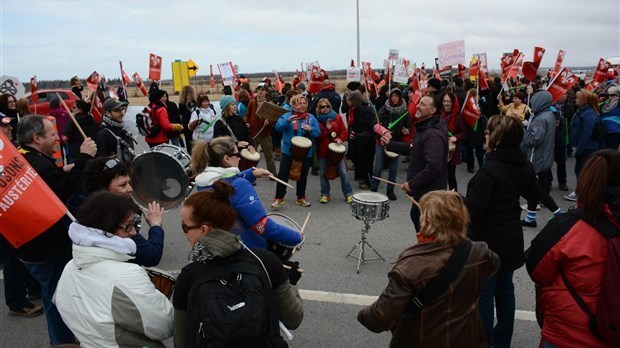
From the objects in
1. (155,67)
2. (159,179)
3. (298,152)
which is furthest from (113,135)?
(155,67)

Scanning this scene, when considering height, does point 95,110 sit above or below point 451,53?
below

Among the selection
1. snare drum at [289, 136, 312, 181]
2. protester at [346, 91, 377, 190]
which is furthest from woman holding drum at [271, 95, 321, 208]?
protester at [346, 91, 377, 190]

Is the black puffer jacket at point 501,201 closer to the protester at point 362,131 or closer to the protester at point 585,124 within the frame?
the protester at point 585,124

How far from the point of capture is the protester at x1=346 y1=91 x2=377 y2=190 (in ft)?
27.8

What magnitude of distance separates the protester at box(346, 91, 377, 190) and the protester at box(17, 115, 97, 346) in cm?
559

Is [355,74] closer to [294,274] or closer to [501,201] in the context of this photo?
[501,201]

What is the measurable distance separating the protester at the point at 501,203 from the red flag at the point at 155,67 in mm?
11061

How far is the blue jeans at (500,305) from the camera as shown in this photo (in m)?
3.33

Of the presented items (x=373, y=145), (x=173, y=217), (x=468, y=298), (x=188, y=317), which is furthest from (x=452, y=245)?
(x=373, y=145)

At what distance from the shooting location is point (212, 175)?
321 centimetres

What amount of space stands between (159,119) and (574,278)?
7645 millimetres

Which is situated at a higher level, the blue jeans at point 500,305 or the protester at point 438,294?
the protester at point 438,294

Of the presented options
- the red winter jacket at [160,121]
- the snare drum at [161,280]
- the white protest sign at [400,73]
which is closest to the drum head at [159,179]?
the snare drum at [161,280]

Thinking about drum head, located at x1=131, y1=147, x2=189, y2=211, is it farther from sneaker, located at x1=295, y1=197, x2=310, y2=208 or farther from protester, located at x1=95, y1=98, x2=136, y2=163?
sneaker, located at x1=295, y1=197, x2=310, y2=208
